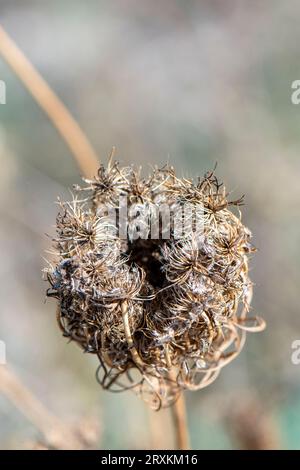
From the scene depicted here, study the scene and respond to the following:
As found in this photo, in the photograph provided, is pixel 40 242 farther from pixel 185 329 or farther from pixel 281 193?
pixel 185 329

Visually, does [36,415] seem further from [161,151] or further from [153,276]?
[161,151]

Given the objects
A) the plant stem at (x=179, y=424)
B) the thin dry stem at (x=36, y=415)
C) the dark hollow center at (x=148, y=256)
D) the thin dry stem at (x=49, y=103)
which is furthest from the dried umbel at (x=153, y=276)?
the thin dry stem at (x=49, y=103)

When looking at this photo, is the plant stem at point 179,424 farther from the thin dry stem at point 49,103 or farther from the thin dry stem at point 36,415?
the thin dry stem at point 49,103

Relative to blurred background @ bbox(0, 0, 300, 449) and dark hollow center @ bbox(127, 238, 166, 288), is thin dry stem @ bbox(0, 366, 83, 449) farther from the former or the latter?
dark hollow center @ bbox(127, 238, 166, 288)

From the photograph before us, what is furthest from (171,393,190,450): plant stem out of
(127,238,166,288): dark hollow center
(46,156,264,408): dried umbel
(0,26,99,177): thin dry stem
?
(0,26,99,177): thin dry stem

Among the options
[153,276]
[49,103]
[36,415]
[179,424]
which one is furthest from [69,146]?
[179,424]
